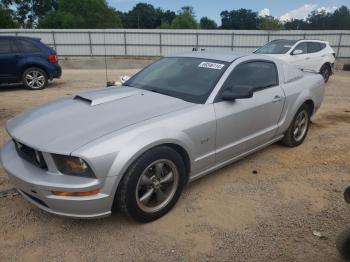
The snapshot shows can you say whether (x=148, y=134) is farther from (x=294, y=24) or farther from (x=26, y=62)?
(x=294, y=24)

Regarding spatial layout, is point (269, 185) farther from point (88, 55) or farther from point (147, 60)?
point (88, 55)

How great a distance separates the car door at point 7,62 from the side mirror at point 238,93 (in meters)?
8.19

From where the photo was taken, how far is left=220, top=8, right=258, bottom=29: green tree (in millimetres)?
89062

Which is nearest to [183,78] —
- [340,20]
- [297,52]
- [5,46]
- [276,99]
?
[276,99]

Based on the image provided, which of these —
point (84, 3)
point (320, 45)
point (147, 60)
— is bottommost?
point (147, 60)

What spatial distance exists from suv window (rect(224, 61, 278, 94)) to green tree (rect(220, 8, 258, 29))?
8925 cm

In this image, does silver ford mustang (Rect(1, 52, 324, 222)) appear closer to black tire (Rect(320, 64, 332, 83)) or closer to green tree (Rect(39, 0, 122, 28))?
black tire (Rect(320, 64, 332, 83))

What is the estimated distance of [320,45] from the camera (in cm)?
1185

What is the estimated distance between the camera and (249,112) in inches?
151

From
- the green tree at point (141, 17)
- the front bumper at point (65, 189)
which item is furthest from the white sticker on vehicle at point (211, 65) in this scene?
the green tree at point (141, 17)

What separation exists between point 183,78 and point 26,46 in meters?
7.96

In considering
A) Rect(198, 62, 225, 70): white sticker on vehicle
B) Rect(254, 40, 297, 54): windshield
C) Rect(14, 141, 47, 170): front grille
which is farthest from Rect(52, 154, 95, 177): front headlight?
Rect(254, 40, 297, 54): windshield

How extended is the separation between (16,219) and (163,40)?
2190 centimetres

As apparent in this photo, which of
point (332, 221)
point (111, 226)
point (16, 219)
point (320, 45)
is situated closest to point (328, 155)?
point (332, 221)
